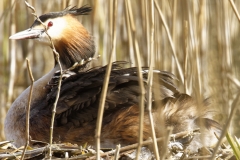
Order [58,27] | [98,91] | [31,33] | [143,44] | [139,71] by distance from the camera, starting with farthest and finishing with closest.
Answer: [143,44]
[58,27]
[31,33]
[98,91]
[139,71]

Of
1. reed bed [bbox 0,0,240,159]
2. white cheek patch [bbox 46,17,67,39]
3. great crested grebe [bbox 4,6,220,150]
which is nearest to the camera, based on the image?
great crested grebe [bbox 4,6,220,150]

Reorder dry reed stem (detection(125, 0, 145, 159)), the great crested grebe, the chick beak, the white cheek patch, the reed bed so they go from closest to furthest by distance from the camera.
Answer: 1. dry reed stem (detection(125, 0, 145, 159))
2. the great crested grebe
3. the chick beak
4. the white cheek patch
5. the reed bed

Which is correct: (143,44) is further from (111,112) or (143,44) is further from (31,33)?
(111,112)

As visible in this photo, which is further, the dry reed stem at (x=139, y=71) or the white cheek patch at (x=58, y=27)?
Answer: the white cheek patch at (x=58, y=27)

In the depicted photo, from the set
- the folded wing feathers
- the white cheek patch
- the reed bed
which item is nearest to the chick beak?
the white cheek patch

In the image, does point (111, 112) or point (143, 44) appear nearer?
point (111, 112)

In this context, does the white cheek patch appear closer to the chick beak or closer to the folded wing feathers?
the chick beak

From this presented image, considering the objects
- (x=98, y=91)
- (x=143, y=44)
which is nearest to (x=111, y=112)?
(x=98, y=91)

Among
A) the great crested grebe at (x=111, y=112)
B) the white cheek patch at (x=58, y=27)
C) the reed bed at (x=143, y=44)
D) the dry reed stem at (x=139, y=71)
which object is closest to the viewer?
the dry reed stem at (x=139, y=71)

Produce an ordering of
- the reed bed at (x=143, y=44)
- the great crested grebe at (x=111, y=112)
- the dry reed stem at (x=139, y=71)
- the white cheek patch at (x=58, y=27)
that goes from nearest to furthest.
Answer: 1. the dry reed stem at (x=139, y=71)
2. the great crested grebe at (x=111, y=112)
3. the white cheek patch at (x=58, y=27)
4. the reed bed at (x=143, y=44)

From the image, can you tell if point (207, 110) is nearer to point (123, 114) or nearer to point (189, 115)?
point (189, 115)

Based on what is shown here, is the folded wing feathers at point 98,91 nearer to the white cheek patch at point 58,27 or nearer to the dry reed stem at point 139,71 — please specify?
the white cheek patch at point 58,27

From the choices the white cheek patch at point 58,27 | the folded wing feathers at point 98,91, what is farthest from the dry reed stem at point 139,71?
the white cheek patch at point 58,27

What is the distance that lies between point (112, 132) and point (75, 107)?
36cm
